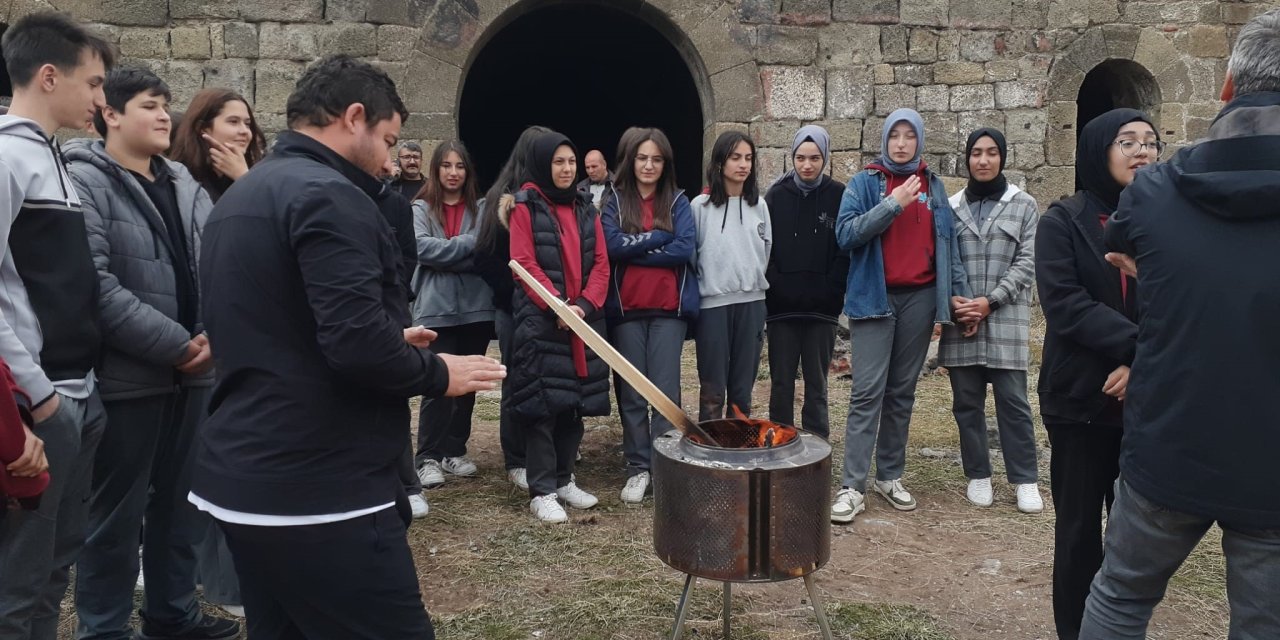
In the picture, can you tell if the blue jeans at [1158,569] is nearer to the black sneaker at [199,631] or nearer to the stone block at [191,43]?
the black sneaker at [199,631]

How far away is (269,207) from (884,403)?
11.9 feet

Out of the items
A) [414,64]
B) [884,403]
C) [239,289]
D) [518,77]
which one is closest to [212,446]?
[239,289]

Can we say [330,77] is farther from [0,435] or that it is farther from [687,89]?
[687,89]

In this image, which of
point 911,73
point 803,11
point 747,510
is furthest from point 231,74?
point 747,510

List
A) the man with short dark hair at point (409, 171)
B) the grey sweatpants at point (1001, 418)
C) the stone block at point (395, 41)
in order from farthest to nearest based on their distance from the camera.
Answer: the stone block at point (395, 41) < the man with short dark hair at point (409, 171) < the grey sweatpants at point (1001, 418)

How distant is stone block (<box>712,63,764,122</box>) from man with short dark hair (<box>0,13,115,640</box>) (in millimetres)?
5693

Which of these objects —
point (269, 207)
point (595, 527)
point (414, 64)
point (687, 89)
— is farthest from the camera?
point (687, 89)

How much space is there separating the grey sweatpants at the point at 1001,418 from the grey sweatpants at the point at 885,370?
11.3 inches

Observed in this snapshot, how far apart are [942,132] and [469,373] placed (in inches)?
272

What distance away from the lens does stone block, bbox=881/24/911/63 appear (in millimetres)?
8047

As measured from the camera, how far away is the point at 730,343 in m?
5.09

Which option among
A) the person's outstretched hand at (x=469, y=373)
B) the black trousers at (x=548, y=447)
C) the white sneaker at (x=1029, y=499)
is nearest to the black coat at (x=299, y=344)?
the person's outstretched hand at (x=469, y=373)

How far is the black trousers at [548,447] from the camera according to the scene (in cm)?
471

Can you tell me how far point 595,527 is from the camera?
15.0 feet
